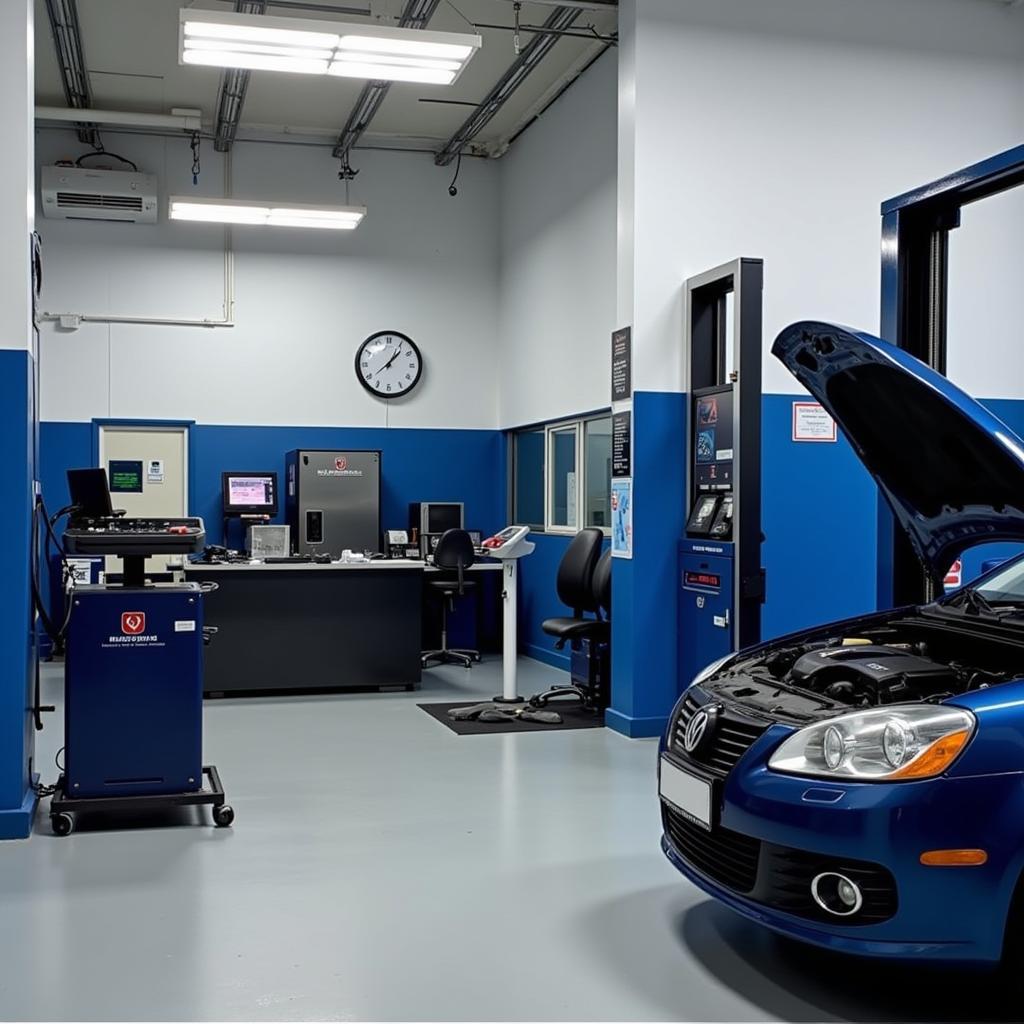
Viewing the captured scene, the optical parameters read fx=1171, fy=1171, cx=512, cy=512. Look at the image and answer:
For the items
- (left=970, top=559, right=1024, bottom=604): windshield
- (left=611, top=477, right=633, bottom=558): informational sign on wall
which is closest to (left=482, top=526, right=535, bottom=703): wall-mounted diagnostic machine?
(left=611, top=477, right=633, bottom=558): informational sign on wall

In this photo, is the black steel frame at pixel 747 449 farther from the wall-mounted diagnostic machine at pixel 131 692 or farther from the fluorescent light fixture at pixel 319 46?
the wall-mounted diagnostic machine at pixel 131 692

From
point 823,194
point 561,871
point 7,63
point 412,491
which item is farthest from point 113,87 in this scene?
point 561,871

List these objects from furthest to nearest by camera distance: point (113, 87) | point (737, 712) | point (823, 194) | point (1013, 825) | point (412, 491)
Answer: point (412, 491) < point (113, 87) < point (823, 194) < point (737, 712) < point (1013, 825)

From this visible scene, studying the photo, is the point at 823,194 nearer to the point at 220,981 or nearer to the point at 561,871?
the point at 561,871

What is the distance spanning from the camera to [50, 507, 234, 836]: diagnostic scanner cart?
4.17m

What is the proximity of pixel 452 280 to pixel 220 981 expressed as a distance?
770cm

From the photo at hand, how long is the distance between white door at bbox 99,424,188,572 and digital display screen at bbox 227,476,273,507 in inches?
15.6

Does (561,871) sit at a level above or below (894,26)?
below

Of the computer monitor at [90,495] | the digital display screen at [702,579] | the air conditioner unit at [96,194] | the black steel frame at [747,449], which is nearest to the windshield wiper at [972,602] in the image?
the black steel frame at [747,449]

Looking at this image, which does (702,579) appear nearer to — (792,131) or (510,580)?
(510,580)

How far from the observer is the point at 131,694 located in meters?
4.21

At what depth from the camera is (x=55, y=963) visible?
2.93 meters

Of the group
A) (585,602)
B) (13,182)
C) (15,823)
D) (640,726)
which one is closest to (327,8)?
(13,182)

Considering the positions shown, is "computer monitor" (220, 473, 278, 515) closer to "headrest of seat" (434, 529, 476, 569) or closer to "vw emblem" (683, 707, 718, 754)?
"headrest of seat" (434, 529, 476, 569)
